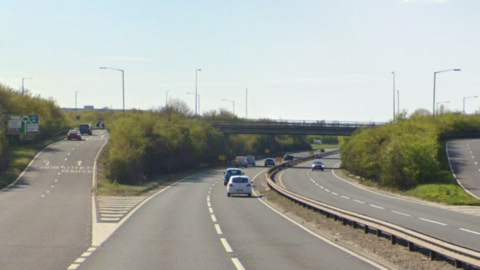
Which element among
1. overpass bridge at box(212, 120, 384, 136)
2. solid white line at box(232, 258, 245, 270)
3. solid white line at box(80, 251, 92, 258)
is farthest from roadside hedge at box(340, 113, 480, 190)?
solid white line at box(80, 251, 92, 258)

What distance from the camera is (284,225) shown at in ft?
78.0

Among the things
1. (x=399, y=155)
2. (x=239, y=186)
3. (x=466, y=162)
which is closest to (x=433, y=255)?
(x=239, y=186)

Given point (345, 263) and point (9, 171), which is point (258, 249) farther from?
point (9, 171)

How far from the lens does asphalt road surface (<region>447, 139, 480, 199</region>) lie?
161 feet

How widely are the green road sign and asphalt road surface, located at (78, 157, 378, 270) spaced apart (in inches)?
1788

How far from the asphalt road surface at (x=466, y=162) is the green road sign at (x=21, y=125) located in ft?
134

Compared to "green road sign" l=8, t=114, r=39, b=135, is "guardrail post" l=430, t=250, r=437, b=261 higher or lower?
lower

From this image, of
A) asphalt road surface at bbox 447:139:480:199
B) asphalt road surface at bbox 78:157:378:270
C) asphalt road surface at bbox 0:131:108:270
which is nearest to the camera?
asphalt road surface at bbox 78:157:378:270

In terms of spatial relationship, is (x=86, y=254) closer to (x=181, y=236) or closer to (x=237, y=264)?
(x=237, y=264)

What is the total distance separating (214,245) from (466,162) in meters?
48.5

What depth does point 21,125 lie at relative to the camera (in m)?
70.1

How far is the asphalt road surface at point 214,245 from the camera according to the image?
14.3 metres

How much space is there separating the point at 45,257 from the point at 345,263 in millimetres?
6415

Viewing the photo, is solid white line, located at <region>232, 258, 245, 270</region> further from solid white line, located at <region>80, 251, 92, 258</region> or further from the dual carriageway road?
solid white line, located at <region>80, 251, 92, 258</region>
